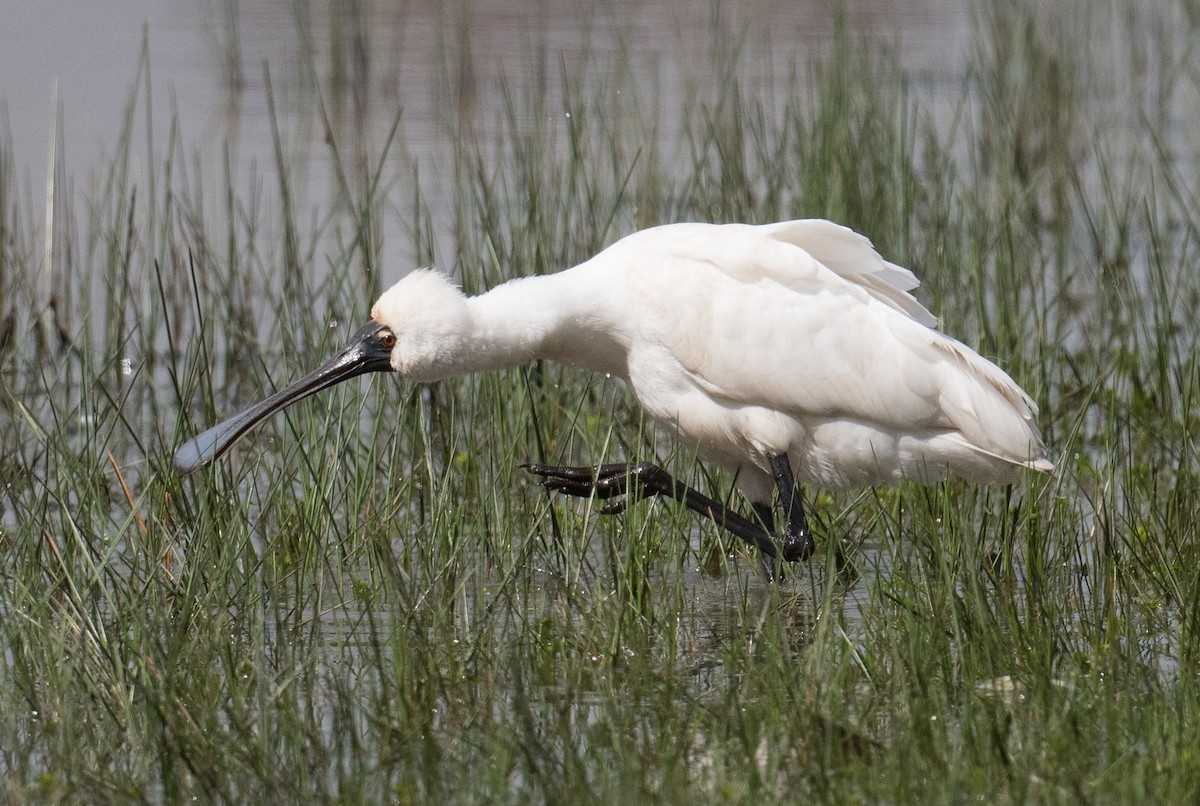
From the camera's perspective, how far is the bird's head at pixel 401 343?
17.4 ft

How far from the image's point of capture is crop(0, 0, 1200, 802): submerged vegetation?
3.80 meters

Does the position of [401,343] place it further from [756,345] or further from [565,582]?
[756,345]

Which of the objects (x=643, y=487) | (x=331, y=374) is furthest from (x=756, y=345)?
(x=331, y=374)

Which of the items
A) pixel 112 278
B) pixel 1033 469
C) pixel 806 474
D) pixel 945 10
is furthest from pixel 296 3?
pixel 945 10

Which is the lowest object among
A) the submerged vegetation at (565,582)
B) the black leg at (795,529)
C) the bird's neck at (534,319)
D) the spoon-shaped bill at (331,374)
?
the black leg at (795,529)

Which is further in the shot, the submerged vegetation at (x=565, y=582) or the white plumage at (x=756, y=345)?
the white plumage at (x=756, y=345)

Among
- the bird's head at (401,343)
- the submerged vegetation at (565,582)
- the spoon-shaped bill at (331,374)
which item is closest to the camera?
the submerged vegetation at (565,582)

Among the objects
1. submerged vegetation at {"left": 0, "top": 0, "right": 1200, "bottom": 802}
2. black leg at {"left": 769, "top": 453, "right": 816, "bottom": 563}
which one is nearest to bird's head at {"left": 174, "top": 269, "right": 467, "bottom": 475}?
submerged vegetation at {"left": 0, "top": 0, "right": 1200, "bottom": 802}

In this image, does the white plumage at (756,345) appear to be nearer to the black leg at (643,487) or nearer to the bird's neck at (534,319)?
the bird's neck at (534,319)

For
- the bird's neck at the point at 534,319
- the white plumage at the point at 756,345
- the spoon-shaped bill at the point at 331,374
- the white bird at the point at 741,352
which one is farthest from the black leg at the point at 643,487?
the spoon-shaped bill at the point at 331,374

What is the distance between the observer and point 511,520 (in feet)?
17.4

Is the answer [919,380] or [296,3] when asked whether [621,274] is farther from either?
[296,3]

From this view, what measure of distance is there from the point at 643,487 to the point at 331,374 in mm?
964

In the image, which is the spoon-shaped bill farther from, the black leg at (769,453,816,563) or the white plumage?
the black leg at (769,453,816,563)
